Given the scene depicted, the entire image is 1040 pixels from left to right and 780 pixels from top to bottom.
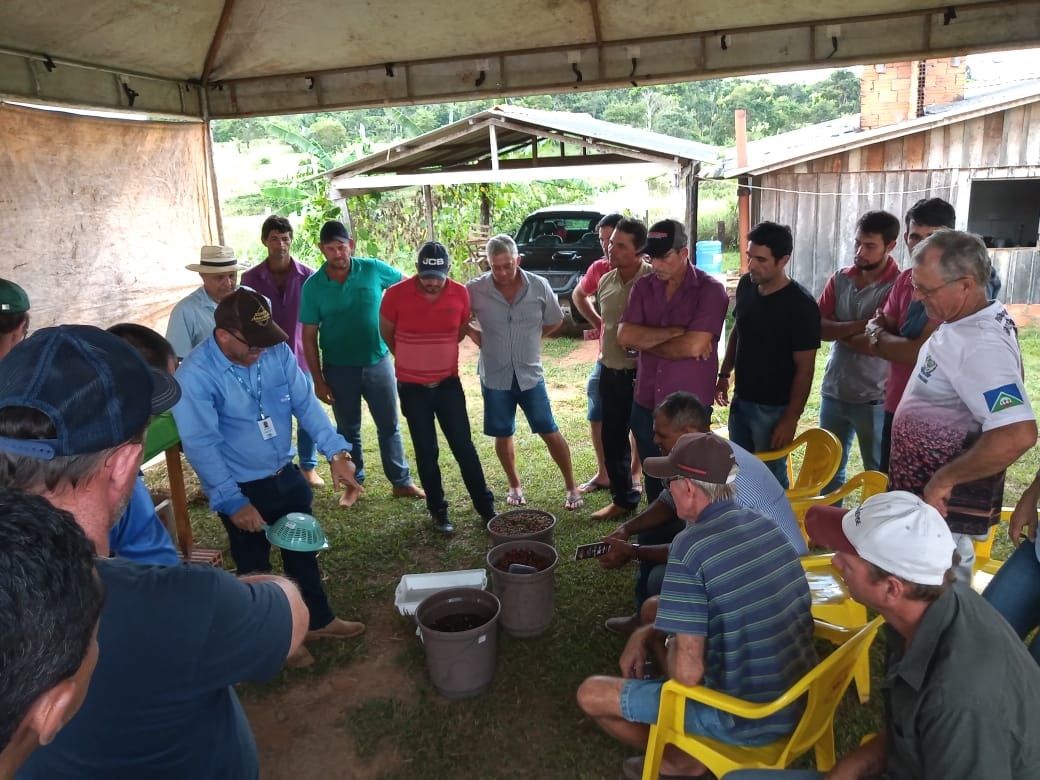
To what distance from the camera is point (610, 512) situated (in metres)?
4.80

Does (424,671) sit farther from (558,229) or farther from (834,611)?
(558,229)

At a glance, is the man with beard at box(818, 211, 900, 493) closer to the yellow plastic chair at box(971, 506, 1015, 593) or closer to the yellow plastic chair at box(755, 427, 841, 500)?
the yellow plastic chair at box(755, 427, 841, 500)

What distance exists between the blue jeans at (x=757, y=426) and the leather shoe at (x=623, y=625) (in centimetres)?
120

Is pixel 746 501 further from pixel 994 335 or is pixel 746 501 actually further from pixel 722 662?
pixel 994 335

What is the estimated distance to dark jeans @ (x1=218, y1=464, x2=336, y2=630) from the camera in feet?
10.4

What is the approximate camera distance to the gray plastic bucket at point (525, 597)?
11.2 feet

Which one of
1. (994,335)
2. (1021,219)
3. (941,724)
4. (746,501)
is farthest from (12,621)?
(1021,219)

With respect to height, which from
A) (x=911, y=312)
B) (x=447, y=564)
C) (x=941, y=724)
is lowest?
(x=447, y=564)

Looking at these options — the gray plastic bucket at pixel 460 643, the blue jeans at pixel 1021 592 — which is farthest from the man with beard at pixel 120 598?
the blue jeans at pixel 1021 592

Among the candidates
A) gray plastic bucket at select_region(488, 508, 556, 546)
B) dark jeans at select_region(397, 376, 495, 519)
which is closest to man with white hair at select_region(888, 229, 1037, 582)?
gray plastic bucket at select_region(488, 508, 556, 546)

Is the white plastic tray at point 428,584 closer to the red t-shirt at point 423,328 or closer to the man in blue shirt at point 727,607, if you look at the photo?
the red t-shirt at point 423,328

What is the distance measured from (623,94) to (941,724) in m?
35.2

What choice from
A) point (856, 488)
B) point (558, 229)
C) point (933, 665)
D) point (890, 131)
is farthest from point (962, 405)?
point (558, 229)

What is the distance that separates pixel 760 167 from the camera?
31.4ft
